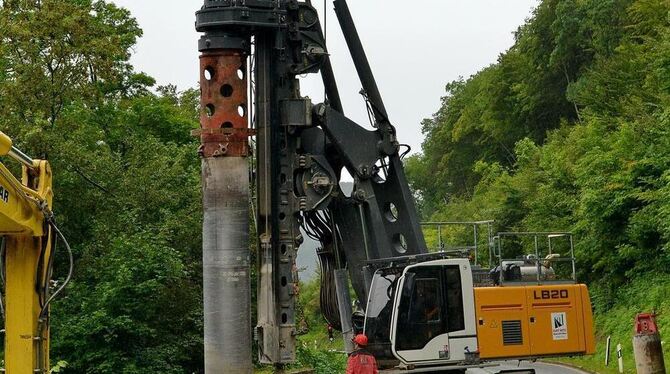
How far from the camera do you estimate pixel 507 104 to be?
75250 mm

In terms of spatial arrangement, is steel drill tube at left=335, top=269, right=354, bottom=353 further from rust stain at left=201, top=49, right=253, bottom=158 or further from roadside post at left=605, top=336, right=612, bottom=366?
roadside post at left=605, top=336, right=612, bottom=366

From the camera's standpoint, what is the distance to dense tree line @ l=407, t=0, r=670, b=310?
36000mm

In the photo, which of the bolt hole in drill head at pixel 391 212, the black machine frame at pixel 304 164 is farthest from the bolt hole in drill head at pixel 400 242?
the bolt hole in drill head at pixel 391 212

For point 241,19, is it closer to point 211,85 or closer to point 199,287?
point 211,85

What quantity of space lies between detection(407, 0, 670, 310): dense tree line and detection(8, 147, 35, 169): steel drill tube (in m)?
22.0

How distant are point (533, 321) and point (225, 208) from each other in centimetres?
541

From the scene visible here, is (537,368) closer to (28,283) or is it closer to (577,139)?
(577,139)

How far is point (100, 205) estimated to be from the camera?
33875 mm

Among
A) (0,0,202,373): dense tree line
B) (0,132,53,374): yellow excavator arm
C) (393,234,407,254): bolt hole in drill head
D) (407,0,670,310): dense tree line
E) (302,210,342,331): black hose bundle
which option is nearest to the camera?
(0,132,53,374): yellow excavator arm

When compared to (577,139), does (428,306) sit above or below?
below

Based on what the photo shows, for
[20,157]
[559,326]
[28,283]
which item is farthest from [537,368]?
[20,157]

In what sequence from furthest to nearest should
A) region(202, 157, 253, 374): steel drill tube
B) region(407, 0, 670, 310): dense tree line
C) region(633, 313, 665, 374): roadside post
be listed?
region(407, 0, 670, 310): dense tree line, region(633, 313, 665, 374): roadside post, region(202, 157, 253, 374): steel drill tube

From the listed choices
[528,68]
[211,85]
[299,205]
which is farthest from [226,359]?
[528,68]

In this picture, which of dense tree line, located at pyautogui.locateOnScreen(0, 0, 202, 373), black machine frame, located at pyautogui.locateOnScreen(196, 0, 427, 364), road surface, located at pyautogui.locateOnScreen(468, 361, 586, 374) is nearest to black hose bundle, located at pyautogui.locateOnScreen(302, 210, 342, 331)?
black machine frame, located at pyautogui.locateOnScreen(196, 0, 427, 364)
